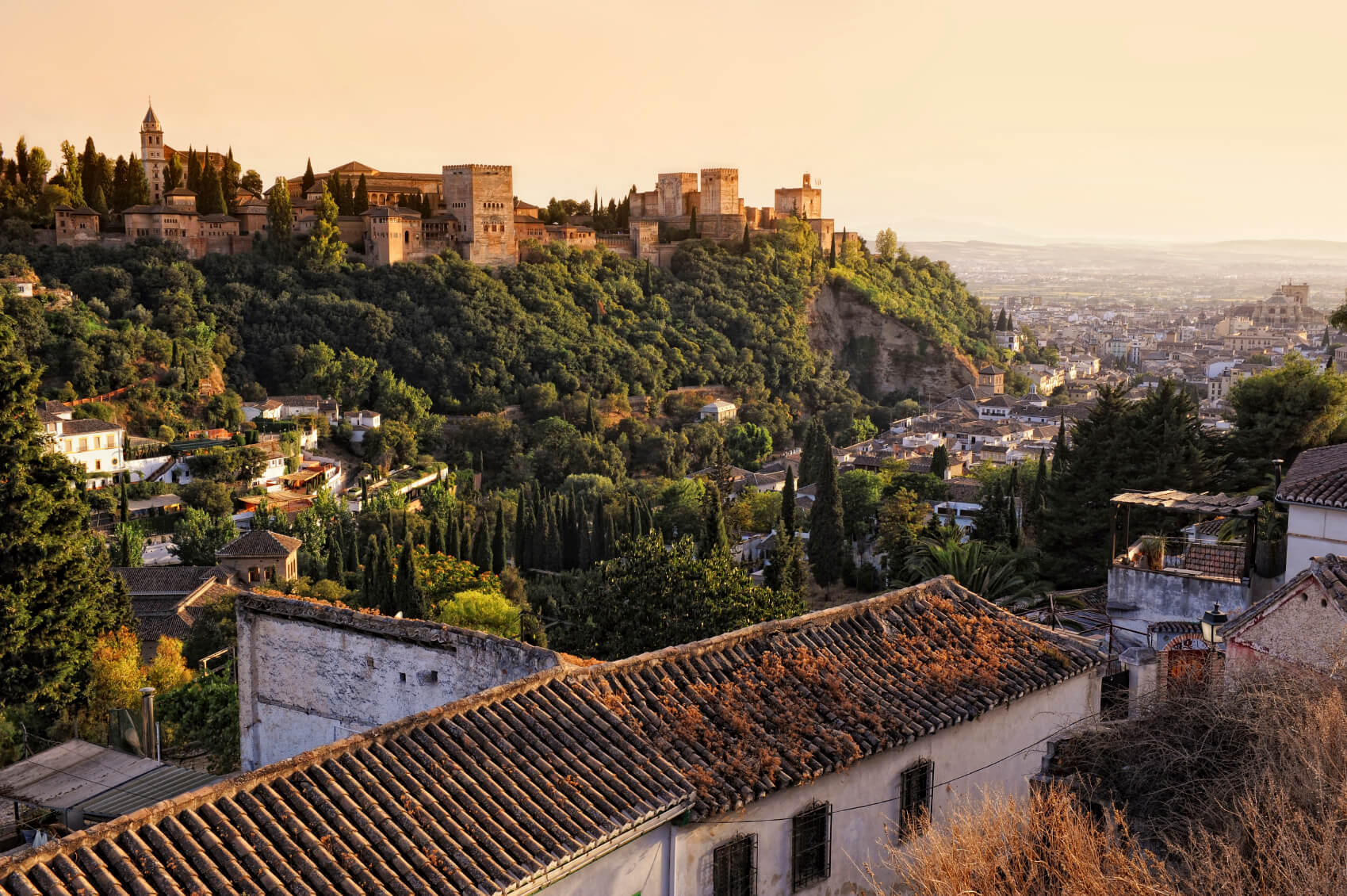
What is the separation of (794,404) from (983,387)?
16.1 metres

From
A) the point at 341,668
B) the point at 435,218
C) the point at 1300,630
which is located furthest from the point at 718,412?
the point at 1300,630

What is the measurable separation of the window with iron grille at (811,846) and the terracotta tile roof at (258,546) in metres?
30.3

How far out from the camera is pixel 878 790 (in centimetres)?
874

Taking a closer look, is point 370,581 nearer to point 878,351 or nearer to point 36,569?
point 36,569

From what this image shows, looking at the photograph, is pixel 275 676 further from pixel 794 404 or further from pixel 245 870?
pixel 794 404

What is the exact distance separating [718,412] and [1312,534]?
58102 mm

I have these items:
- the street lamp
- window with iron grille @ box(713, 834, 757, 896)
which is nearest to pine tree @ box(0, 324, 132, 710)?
window with iron grille @ box(713, 834, 757, 896)

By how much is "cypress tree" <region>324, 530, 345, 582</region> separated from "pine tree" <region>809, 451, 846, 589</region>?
13.6m

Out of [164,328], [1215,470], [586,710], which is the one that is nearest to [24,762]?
[586,710]

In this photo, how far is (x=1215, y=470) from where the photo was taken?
21.4 meters

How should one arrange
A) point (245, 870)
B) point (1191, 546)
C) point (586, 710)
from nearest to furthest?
1. point (245, 870)
2. point (586, 710)
3. point (1191, 546)

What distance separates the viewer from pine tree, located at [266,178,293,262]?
6638 cm

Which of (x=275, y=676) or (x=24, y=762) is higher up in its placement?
(x=275, y=676)

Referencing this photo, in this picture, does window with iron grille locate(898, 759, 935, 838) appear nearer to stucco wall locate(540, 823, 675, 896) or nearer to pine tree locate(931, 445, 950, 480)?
stucco wall locate(540, 823, 675, 896)
